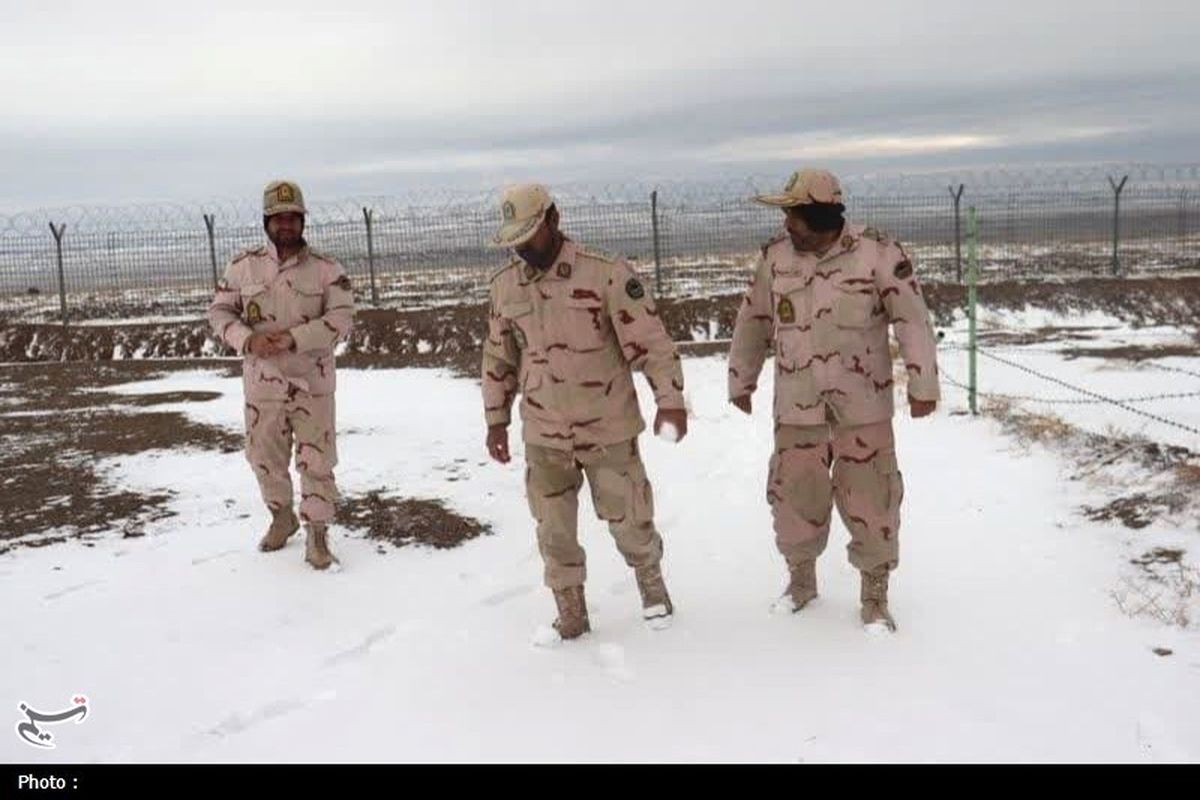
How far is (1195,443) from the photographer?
7.48 m

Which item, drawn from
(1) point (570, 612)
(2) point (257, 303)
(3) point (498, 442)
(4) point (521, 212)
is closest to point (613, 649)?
(1) point (570, 612)

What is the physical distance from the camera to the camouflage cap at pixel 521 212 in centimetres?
362

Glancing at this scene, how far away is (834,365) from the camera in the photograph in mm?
3900

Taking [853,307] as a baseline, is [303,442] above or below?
below

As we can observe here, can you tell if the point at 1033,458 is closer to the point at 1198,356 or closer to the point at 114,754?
the point at 114,754

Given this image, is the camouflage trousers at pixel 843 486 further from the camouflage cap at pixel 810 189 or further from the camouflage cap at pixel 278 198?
the camouflage cap at pixel 278 198

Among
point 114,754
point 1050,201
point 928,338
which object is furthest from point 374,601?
point 1050,201

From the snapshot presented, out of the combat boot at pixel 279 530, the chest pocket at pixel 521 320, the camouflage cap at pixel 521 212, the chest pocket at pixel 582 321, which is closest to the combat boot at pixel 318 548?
the combat boot at pixel 279 530

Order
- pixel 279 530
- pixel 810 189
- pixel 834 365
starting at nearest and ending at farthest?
A: pixel 810 189 → pixel 834 365 → pixel 279 530

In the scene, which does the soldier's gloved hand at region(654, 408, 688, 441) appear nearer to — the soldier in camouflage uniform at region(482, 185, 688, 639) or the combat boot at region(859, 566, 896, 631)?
the soldier in camouflage uniform at region(482, 185, 688, 639)

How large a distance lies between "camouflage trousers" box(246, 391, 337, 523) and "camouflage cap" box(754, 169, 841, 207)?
2604 mm

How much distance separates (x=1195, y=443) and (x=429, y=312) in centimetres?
1217

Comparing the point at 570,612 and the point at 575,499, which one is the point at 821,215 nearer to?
the point at 575,499

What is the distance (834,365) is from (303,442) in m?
2.71
